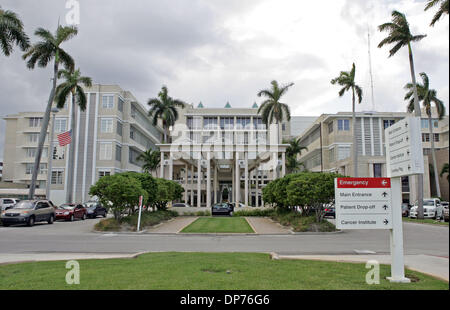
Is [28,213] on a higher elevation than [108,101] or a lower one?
lower

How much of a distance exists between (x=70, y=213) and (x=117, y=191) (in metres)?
11.6

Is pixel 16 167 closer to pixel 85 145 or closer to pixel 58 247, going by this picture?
pixel 85 145

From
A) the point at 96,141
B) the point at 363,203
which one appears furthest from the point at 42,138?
the point at 363,203

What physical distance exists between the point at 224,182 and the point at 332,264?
6767cm

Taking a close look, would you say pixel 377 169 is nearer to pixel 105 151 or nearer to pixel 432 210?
pixel 432 210

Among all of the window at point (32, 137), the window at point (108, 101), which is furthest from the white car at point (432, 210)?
the window at point (32, 137)

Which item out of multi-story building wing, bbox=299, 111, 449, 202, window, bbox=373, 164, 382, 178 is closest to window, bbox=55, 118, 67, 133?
multi-story building wing, bbox=299, 111, 449, 202

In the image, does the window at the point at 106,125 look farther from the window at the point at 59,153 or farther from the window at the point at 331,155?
the window at the point at 331,155

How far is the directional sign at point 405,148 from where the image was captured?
6.85m

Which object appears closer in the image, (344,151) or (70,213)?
(70,213)

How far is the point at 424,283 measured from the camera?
7.06m

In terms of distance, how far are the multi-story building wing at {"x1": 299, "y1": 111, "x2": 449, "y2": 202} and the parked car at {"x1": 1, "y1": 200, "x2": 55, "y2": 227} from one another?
124 ft

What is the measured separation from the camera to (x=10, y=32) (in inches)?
1028

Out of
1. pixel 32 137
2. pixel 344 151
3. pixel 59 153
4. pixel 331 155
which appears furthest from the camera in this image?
pixel 331 155
